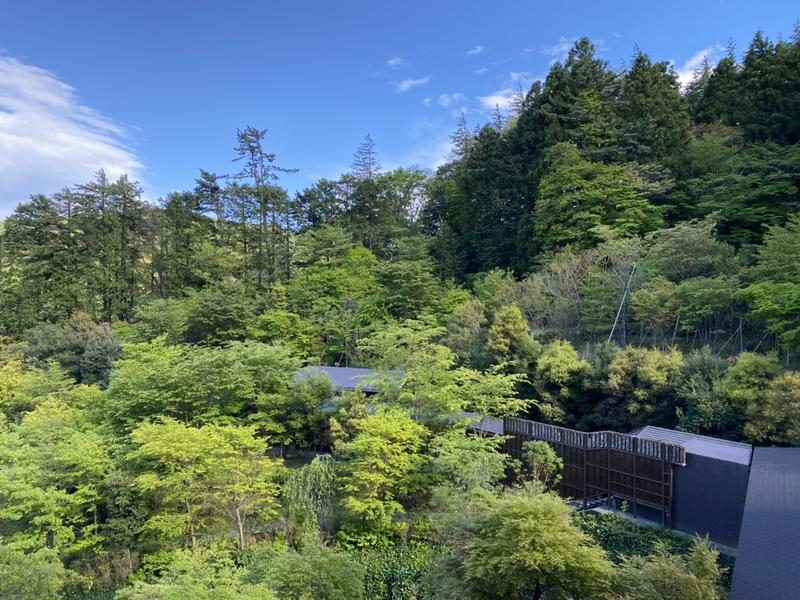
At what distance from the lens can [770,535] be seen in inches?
224

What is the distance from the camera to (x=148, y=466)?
11.5 m

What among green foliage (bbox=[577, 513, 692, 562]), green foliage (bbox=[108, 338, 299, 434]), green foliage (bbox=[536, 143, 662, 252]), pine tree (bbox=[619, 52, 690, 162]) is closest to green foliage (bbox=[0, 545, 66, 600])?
green foliage (bbox=[108, 338, 299, 434])

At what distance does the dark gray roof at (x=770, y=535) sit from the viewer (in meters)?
4.63

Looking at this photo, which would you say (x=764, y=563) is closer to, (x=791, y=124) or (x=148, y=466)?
(x=148, y=466)

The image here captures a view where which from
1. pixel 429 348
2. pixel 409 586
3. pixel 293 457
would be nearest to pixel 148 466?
pixel 293 457

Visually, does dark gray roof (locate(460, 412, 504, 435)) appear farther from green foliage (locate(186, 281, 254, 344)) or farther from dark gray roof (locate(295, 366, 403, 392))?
green foliage (locate(186, 281, 254, 344))

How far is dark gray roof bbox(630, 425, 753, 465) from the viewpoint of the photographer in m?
9.24

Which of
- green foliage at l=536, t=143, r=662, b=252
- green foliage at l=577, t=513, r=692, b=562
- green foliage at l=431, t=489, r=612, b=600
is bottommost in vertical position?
green foliage at l=577, t=513, r=692, b=562

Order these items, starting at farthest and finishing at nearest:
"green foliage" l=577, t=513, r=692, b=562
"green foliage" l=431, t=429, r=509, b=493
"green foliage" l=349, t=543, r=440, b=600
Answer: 1. "green foliage" l=431, t=429, r=509, b=493
2. "green foliage" l=577, t=513, r=692, b=562
3. "green foliage" l=349, t=543, r=440, b=600

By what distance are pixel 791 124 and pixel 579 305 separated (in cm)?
1244

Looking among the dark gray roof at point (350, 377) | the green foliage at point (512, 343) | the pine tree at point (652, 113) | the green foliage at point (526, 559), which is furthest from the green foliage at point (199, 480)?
the pine tree at point (652, 113)

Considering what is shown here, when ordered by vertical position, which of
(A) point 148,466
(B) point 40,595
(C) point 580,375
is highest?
(C) point 580,375

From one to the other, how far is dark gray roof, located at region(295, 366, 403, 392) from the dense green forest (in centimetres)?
38

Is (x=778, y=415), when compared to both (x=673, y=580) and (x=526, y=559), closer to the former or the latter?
(x=673, y=580)
